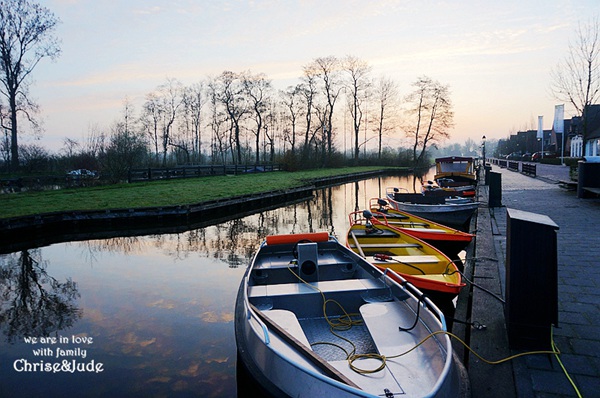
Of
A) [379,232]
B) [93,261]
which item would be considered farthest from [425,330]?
[93,261]

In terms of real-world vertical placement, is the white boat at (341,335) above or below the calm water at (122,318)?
above

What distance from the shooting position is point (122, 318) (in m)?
7.14

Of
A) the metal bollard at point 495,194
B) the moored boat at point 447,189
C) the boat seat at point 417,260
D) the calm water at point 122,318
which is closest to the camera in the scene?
the calm water at point 122,318

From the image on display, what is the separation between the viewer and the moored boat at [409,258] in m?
6.11

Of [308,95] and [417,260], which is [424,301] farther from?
[308,95]

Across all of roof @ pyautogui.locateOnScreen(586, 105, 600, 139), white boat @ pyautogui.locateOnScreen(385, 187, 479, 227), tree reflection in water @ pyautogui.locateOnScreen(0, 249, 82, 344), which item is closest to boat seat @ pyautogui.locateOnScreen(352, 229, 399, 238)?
white boat @ pyautogui.locateOnScreen(385, 187, 479, 227)

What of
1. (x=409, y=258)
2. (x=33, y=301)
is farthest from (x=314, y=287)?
(x=33, y=301)

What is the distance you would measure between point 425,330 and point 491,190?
13.5 m

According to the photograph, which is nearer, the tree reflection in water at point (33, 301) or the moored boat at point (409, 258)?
the moored boat at point (409, 258)

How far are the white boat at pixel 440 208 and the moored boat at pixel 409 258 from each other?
4.46 metres

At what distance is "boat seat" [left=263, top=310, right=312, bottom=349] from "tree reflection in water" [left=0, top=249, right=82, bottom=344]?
4352 millimetres

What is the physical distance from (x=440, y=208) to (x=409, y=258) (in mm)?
7270

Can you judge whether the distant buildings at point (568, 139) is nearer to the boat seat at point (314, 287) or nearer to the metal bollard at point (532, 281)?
the boat seat at point (314, 287)

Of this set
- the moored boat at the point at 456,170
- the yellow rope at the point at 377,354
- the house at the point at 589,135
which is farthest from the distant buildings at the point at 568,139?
the yellow rope at the point at 377,354
